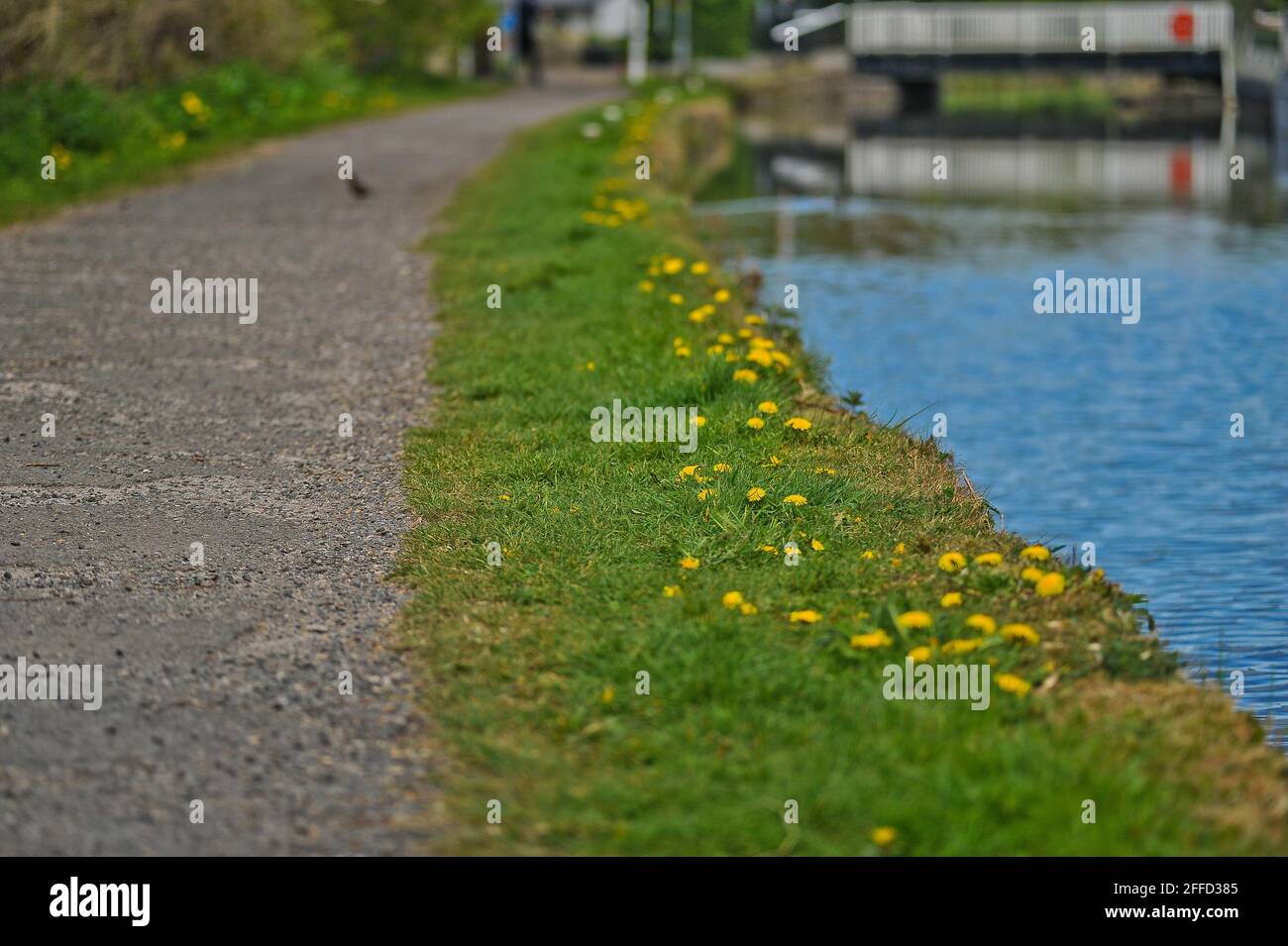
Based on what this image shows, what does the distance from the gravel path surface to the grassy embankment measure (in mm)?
268

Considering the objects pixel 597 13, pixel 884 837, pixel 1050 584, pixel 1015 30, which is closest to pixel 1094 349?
pixel 1050 584

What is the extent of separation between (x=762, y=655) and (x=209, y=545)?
2.40 meters

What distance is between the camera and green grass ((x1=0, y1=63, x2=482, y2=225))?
57.4 feet

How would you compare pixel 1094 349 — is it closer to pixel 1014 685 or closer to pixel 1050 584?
pixel 1050 584

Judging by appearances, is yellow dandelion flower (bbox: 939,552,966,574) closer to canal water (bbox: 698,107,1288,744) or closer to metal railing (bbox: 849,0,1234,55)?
canal water (bbox: 698,107,1288,744)

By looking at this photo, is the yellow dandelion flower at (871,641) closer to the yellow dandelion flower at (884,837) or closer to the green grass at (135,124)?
the yellow dandelion flower at (884,837)

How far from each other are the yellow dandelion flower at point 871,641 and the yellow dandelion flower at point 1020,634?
0.35 metres

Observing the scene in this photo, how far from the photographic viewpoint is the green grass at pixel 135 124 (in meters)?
17.5

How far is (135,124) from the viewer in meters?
20.7

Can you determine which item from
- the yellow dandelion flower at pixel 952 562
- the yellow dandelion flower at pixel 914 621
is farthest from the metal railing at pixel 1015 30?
the yellow dandelion flower at pixel 914 621
